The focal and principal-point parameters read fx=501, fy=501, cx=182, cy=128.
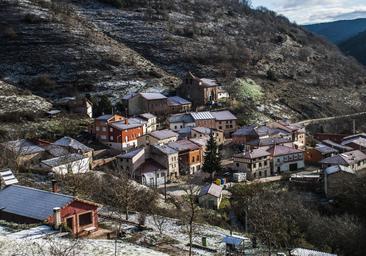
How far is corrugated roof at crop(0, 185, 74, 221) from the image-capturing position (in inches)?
779

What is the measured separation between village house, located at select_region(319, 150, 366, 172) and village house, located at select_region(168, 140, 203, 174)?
12810mm

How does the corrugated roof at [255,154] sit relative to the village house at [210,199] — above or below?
above

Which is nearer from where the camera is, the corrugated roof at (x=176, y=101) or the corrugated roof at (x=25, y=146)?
the corrugated roof at (x=25, y=146)

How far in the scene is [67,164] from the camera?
129 feet

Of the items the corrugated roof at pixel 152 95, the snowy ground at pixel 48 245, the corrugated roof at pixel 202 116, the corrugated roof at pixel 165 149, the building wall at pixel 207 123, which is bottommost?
the building wall at pixel 207 123

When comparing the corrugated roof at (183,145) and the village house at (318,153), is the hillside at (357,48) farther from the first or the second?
the corrugated roof at (183,145)

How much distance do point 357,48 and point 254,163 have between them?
14211cm

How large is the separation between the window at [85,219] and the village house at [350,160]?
34.9 metres

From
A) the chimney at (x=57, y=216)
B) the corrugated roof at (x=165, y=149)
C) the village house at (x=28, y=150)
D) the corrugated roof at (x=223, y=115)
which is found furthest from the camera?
the corrugated roof at (x=223, y=115)

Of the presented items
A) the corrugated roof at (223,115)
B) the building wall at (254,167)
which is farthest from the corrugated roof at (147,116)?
the building wall at (254,167)

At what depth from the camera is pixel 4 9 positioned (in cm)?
9038

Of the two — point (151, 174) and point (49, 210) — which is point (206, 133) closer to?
point (151, 174)

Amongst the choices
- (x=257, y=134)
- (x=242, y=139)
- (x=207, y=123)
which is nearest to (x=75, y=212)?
(x=257, y=134)

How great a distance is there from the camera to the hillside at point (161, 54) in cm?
7662
